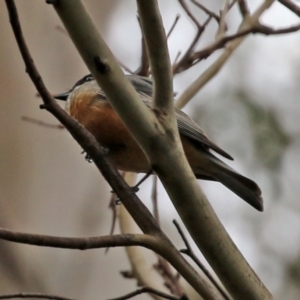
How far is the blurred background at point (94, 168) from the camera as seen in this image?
11.3 ft

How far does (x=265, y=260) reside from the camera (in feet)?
15.8

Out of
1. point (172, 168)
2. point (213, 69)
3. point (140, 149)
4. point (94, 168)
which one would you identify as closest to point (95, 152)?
point (172, 168)

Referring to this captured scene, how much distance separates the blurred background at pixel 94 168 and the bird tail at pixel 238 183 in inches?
42.8

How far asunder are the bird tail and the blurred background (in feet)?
3.57

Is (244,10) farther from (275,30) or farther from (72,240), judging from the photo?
(72,240)

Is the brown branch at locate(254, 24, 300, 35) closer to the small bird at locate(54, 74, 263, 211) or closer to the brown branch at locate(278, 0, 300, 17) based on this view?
the small bird at locate(54, 74, 263, 211)

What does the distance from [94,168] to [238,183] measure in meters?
2.36

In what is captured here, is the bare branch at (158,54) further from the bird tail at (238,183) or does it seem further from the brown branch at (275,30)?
the brown branch at (275,30)

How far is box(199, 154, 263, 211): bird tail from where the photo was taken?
1.67 m

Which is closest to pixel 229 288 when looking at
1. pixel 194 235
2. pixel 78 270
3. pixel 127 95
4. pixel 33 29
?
pixel 194 235

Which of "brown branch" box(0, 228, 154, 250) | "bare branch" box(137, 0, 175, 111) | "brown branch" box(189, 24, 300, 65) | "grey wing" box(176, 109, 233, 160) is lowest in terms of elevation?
"brown branch" box(0, 228, 154, 250)

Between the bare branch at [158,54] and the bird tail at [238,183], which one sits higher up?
the bird tail at [238,183]

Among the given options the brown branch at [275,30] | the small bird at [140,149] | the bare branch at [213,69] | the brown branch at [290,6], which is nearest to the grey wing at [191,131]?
the small bird at [140,149]

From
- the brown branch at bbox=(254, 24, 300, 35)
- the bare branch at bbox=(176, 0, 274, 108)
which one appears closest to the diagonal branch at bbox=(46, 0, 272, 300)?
the brown branch at bbox=(254, 24, 300, 35)
